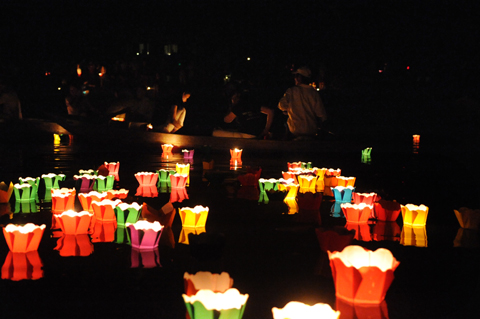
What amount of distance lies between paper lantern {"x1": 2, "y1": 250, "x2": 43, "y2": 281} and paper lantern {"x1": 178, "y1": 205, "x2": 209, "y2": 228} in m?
1.13

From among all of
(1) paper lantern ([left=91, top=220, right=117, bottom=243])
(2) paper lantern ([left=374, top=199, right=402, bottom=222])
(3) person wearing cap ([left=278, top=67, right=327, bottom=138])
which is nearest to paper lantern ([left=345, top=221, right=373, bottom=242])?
(2) paper lantern ([left=374, top=199, right=402, bottom=222])

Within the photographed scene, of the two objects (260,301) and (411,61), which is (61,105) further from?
(260,301)

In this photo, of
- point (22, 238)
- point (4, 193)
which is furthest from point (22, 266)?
point (4, 193)

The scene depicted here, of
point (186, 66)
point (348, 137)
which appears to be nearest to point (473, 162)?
point (348, 137)

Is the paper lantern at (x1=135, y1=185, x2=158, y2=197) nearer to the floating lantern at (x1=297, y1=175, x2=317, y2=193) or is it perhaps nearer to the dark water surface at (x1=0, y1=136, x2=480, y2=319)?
the dark water surface at (x1=0, y1=136, x2=480, y2=319)

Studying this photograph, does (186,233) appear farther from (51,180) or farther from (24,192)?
(51,180)

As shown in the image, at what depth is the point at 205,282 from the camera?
2209 millimetres

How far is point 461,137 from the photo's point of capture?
1420 cm

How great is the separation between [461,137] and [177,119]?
805 cm

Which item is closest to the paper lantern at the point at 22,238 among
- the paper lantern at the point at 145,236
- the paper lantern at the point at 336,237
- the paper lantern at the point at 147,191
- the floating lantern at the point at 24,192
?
the paper lantern at the point at 145,236

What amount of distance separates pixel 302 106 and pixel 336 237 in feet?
24.7

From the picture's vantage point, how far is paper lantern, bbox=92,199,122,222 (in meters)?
3.86

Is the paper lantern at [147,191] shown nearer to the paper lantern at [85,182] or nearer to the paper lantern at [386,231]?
the paper lantern at [85,182]

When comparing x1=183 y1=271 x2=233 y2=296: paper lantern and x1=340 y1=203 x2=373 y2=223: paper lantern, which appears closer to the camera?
x1=183 y1=271 x2=233 y2=296: paper lantern
